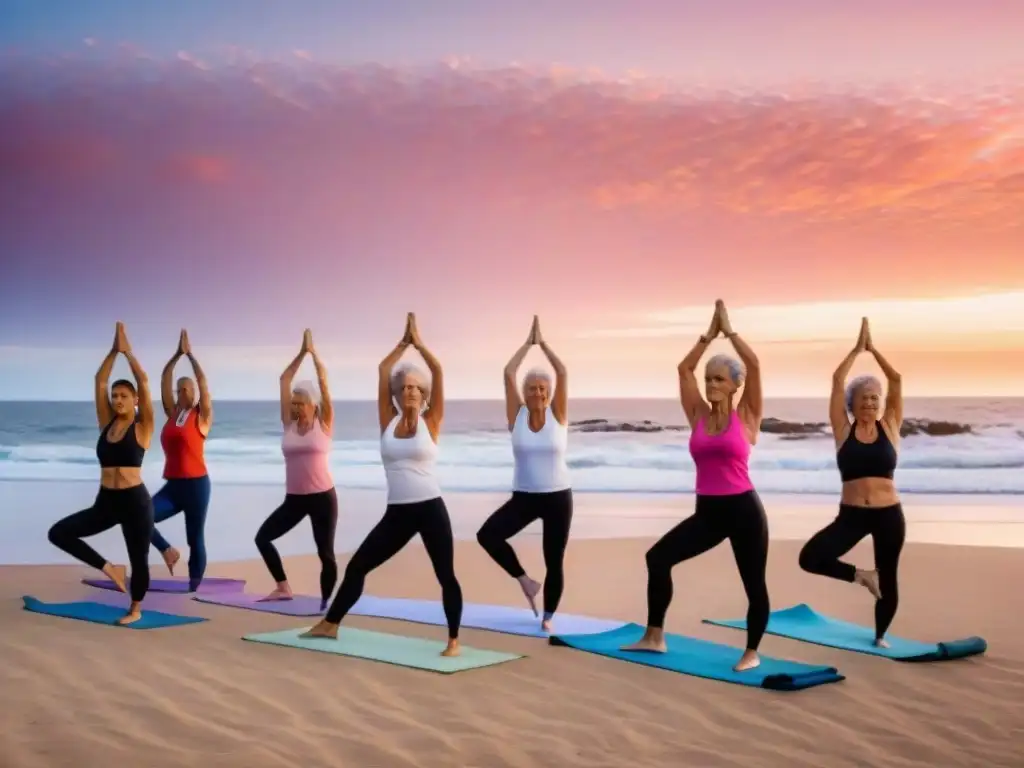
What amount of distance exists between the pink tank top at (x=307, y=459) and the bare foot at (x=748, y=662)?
9.54 ft

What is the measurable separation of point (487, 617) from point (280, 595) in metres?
1.43

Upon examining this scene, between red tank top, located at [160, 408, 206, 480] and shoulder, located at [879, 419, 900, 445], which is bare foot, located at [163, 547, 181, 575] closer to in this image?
red tank top, located at [160, 408, 206, 480]

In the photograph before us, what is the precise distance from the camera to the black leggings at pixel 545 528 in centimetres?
688

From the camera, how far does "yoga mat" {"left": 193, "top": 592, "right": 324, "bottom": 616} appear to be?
24.7 feet

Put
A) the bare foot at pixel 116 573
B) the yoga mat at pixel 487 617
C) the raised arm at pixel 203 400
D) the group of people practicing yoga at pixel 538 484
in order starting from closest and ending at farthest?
the group of people practicing yoga at pixel 538 484, the yoga mat at pixel 487 617, the bare foot at pixel 116 573, the raised arm at pixel 203 400

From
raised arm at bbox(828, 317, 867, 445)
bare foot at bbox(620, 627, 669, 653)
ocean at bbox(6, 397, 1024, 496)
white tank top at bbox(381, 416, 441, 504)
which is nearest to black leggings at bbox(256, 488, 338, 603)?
white tank top at bbox(381, 416, 441, 504)

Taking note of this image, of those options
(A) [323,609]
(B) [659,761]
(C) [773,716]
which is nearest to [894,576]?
(C) [773,716]

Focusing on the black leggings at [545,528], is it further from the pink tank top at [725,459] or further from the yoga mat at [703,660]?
the pink tank top at [725,459]

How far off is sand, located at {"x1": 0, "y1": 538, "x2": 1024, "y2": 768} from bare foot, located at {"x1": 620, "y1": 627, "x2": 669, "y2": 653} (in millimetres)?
213

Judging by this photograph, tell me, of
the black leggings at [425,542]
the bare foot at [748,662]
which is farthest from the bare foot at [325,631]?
the bare foot at [748,662]

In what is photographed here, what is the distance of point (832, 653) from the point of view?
6324 mm

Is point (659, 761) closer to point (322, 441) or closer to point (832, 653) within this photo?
point (832, 653)

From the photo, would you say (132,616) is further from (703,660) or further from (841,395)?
(841,395)

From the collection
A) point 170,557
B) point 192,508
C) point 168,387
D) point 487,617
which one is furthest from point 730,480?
point 170,557
